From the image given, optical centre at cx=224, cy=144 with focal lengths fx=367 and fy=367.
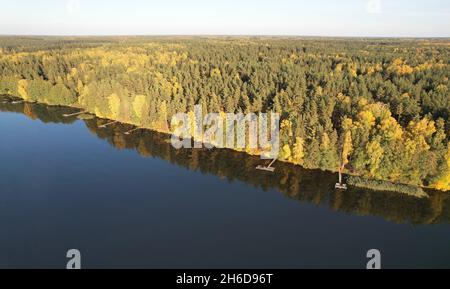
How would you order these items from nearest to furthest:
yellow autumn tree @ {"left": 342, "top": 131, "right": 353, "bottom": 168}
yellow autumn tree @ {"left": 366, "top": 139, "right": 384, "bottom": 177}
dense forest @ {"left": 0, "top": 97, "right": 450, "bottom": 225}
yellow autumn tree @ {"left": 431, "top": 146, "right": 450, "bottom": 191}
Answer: dense forest @ {"left": 0, "top": 97, "right": 450, "bottom": 225}, yellow autumn tree @ {"left": 431, "top": 146, "right": 450, "bottom": 191}, yellow autumn tree @ {"left": 366, "top": 139, "right": 384, "bottom": 177}, yellow autumn tree @ {"left": 342, "top": 131, "right": 353, "bottom": 168}

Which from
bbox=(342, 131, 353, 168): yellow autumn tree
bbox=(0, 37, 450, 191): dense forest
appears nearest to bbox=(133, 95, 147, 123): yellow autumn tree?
bbox=(0, 37, 450, 191): dense forest

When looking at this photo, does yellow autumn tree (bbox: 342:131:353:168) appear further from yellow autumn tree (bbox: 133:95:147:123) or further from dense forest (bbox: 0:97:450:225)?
yellow autumn tree (bbox: 133:95:147:123)

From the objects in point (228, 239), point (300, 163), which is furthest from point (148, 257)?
point (300, 163)

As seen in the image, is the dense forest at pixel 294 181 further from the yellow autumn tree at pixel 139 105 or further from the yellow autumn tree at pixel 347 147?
the yellow autumn tree at pixel 139 105

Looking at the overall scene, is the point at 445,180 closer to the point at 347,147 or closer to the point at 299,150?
the point at 347,147

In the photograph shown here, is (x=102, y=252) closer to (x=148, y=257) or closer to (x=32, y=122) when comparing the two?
(x=148, y=257)

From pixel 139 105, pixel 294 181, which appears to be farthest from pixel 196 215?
pixel 139 105

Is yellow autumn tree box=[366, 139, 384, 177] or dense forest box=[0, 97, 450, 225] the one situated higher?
yellow autumn tree box=[366, 139, 384, 177]

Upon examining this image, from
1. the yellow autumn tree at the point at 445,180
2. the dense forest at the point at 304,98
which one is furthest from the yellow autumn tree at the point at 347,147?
the yellow autumn tree at the point at 445,180
